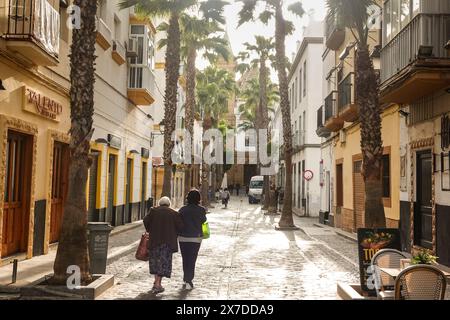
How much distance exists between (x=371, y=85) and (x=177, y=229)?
426cm

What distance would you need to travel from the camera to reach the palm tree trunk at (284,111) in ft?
74.9

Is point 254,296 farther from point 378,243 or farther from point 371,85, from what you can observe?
point 371,85

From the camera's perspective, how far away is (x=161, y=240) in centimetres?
895

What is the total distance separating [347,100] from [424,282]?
14.1 m

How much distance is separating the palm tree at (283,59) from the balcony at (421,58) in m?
9.94

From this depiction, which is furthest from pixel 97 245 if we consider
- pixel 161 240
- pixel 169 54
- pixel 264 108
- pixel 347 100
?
pixel 264 108

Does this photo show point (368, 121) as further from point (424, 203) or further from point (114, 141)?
point (114, 141)

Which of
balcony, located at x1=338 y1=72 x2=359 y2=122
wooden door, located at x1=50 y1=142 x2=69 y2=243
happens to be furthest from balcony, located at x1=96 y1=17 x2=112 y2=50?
balcony, located at x1=338 y1=72 x2=359 y2=122

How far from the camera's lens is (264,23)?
27.2m

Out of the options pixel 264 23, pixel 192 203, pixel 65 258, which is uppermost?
pixel 264 23

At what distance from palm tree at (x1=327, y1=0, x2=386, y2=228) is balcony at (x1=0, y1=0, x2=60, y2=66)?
19.4ft

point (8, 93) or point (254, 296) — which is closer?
point (254, 296)
